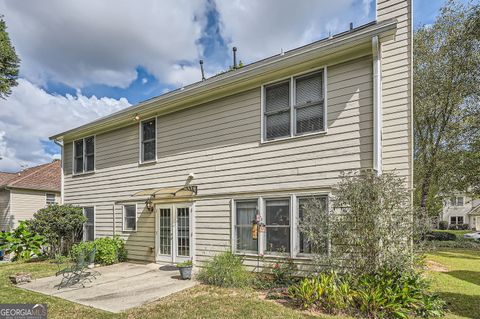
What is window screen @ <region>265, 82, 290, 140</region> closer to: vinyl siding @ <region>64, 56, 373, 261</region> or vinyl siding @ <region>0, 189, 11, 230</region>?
vinyl siding @ <region>64, 56, 373, 261</region>

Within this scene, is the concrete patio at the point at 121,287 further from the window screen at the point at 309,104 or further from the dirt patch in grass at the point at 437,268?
the dirt patch in grass at the point at 437,268

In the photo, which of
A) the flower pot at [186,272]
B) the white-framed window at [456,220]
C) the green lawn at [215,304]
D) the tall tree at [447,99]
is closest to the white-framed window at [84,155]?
the green lawn at [215,304]

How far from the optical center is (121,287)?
7531 mm

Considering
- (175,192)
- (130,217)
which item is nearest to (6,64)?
(130,217)

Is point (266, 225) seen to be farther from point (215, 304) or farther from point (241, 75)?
point (241, 75)

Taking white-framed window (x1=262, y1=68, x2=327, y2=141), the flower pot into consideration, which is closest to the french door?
the flower pot

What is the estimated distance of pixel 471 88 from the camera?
50.3 ft

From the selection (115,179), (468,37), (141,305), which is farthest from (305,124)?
(468,37)

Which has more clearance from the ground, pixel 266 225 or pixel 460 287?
pixel 266 225

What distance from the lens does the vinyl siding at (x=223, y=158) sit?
6.86 metres

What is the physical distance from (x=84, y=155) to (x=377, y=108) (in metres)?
12.3

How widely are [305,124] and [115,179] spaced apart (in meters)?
8.28

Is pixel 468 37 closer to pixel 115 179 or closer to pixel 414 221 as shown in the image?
pixel 414 221

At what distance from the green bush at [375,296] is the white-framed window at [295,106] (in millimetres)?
3419
